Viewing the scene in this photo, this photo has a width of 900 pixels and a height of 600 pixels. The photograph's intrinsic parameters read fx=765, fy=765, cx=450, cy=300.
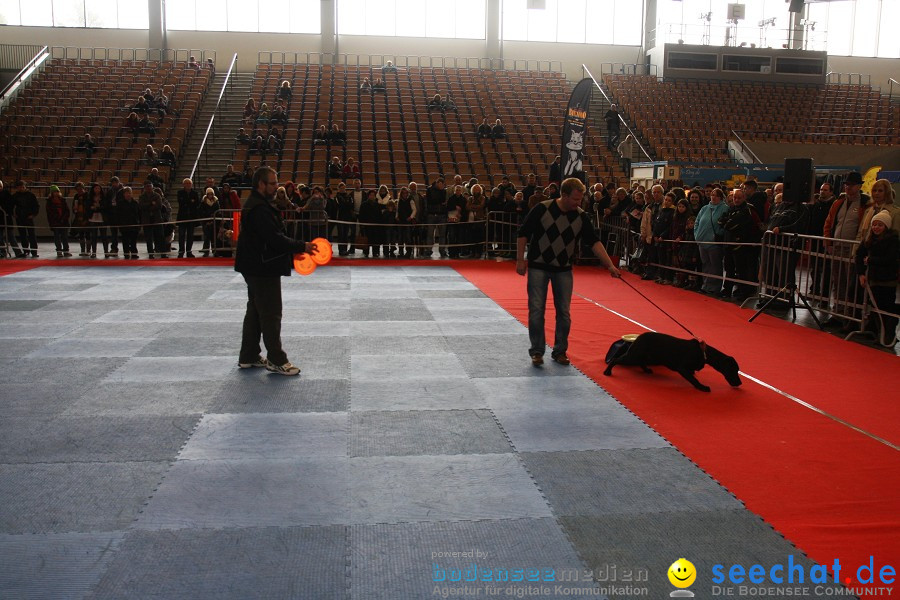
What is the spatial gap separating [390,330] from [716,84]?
94.6 feet

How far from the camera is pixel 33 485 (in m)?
4.62

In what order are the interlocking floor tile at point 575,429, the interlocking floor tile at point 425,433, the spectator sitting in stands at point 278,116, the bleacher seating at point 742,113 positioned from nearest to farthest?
1. the interlocking floor tile at point 425,433
2. the interlocking floor tile at point 575,429
3. the spectator sitting in stands at point 278,116
4. the bleacher seating at point 742,113

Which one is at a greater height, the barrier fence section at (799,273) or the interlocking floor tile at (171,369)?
the barrier fence section at (799,273)

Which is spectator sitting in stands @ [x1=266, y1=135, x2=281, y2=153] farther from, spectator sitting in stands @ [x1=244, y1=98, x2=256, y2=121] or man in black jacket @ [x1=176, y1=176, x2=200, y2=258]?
man in black jacket @ [x1=176, y1=176, x2=200, y2=258]

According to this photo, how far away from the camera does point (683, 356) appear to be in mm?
6930

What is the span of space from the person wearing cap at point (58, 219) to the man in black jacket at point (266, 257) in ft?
41.5

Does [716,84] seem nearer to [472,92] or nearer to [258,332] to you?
[472,92]

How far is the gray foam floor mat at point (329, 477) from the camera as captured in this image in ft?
12.0

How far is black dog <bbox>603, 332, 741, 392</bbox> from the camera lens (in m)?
6.88

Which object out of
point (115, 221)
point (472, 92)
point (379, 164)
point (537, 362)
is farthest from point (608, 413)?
point (472, 92)

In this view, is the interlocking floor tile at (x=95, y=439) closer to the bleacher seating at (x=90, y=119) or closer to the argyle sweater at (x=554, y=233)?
the argyle sweater at (x=554, y=233)

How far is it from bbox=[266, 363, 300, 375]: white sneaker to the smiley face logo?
4.46 m

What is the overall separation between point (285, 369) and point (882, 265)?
7.05 meters

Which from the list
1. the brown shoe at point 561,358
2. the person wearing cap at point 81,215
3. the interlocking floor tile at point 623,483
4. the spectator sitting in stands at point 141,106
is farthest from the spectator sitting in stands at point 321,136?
the interlocking floor tile at point 623,483
